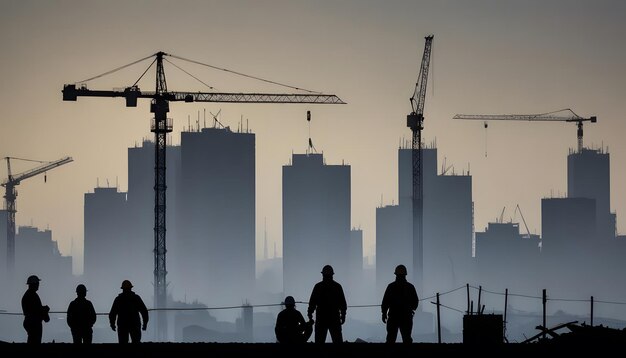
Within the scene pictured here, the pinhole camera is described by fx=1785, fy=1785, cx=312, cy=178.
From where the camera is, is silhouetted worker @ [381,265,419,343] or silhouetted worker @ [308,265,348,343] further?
silhouetted worker @ [381,265,419,343]

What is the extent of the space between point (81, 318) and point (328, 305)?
599cm

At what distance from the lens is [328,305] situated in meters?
42.2

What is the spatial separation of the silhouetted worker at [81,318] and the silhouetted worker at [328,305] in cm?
540

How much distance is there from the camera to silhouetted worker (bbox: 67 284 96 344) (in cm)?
4281

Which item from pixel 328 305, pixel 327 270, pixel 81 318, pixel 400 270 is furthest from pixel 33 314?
pixel 400 270

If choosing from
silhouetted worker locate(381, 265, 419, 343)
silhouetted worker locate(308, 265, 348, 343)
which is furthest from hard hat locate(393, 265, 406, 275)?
silhouetted worker locate(308, 265, 348, 343)

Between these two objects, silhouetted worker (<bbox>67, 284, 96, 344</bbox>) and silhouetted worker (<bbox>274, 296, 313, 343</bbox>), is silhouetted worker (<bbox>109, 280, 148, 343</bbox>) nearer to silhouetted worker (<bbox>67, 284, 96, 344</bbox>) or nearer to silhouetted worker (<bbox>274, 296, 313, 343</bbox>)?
silhouetted worker (<bbox>67, 284, 96, 344</bbox>)

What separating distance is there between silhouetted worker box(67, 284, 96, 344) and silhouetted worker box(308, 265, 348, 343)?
212 inches

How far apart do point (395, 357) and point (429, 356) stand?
2.53ft

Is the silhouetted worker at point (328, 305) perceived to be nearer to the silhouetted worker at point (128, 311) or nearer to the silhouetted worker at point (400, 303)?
the silhouetted worker at point (400, 303)

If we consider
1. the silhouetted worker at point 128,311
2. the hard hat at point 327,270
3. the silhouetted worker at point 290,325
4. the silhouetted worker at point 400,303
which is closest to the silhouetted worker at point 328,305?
the hard hat at point 327,270

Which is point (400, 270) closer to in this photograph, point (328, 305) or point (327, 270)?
point (327, 270)

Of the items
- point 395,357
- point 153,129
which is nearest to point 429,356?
point 395,357

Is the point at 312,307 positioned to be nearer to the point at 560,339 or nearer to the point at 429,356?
the point at 429,356
